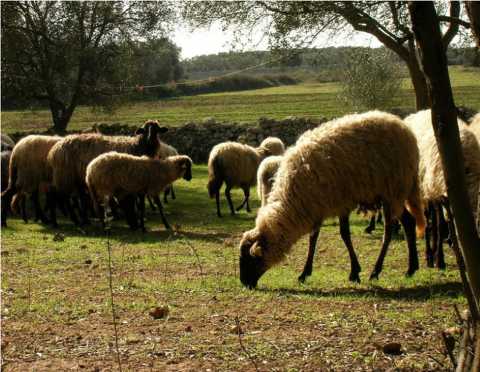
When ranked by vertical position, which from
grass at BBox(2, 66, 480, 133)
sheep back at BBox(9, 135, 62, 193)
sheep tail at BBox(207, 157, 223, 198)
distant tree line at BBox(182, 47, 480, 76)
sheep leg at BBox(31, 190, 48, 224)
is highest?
distant tree line at BBox(182, 47, 480, 76)

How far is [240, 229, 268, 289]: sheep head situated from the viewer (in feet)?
24.8

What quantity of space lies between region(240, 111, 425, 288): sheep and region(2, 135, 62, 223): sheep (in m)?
9.17

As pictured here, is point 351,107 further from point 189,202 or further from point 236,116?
point 189,202

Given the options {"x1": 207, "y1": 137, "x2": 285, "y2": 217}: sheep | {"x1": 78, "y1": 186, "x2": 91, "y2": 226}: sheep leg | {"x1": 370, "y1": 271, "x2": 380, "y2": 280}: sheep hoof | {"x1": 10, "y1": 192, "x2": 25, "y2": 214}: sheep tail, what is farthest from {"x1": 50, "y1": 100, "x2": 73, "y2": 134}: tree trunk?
{"x1": 370, "y1": 271, "x2": 380, "y2": 280}: sheep hoof

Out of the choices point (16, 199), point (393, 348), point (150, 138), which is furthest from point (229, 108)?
point (393, 348)

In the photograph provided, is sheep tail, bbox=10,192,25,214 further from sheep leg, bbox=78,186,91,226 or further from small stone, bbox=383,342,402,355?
small stone, bbox=383,342,402,355

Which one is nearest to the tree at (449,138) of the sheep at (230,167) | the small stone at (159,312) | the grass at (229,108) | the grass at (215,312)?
the grass at (215,312)

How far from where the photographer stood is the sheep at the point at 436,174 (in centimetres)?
777

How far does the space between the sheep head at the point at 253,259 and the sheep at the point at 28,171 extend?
8970 millimetres

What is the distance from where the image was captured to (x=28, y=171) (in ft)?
50.8

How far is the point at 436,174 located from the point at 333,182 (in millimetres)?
1511

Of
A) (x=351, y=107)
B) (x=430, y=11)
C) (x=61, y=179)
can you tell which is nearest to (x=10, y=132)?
(x=61, y=179)

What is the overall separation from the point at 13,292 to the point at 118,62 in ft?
69.2

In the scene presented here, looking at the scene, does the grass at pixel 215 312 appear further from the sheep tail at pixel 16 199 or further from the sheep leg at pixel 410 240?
the sheep tail at pixel 16 199
